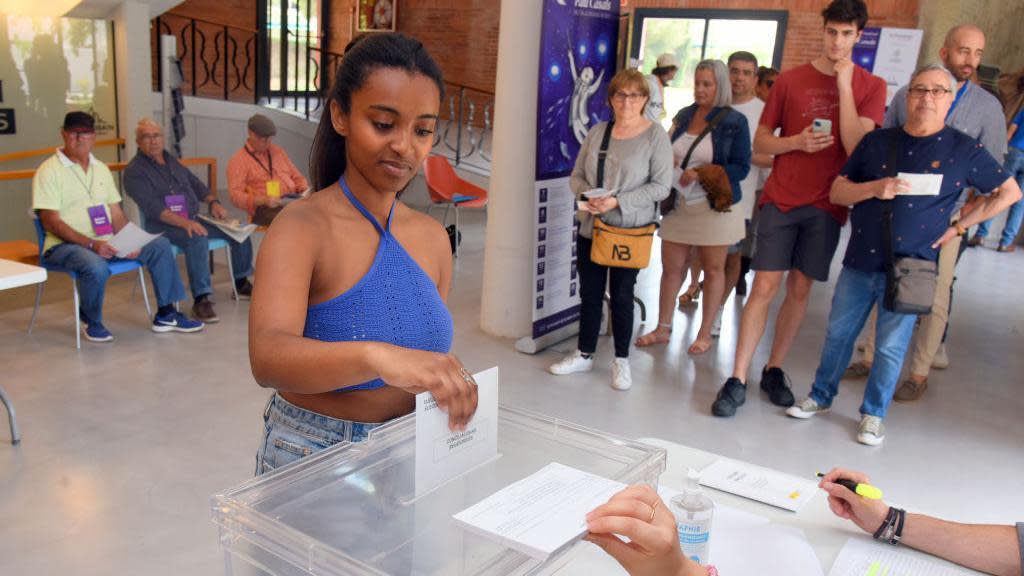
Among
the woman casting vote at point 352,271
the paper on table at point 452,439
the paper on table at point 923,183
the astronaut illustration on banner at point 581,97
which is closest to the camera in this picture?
the paper on table at point 452,439

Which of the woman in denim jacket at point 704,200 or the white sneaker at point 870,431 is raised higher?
the woman in denim jacket at point 704,200

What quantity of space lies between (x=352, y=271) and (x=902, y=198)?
3107 mm

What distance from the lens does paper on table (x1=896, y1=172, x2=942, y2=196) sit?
358 centimetres

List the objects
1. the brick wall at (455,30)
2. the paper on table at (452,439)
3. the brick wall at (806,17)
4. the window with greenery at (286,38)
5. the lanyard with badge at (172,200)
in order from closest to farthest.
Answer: the paper on table at (452,439)
the lanyard with badge at (172,200)
the brick wall at (806,17)
the window with greenery at (286,38)
the brick wall at (455,30)

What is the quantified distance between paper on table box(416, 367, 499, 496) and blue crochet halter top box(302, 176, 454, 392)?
0.23 meters

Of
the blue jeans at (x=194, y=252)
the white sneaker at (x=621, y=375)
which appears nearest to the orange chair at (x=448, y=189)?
the blue jeans at (x=194, y=252)

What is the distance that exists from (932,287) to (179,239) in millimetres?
4448

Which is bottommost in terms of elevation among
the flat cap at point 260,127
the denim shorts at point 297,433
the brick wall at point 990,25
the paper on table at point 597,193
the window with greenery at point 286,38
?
the denim shorts at point 297,433

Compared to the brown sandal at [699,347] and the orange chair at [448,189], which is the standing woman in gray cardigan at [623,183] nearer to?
the brown sandal at [699,347]

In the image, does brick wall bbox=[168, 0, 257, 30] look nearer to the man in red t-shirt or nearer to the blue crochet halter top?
the man in red t-shirt

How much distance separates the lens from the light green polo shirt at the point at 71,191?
4812 mm

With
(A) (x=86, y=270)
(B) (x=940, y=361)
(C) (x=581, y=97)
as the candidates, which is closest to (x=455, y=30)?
(C) (x=581, y=97)

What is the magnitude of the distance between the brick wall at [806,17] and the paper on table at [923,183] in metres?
8.30

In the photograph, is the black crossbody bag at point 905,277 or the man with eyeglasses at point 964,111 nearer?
the black crossbody bag at point 905,277
